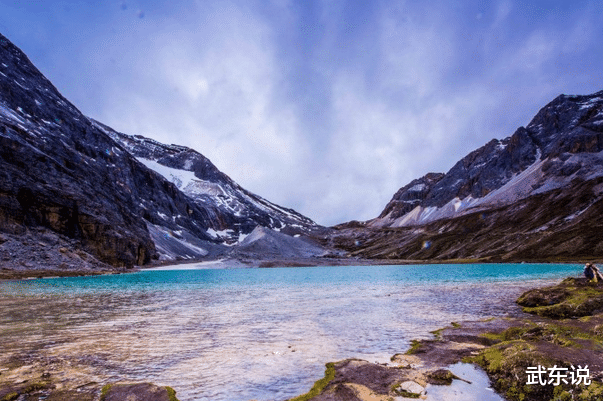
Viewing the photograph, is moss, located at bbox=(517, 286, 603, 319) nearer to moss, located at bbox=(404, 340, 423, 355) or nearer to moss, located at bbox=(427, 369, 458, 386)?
moss, located at bbox=(404, 340, 423, 355)

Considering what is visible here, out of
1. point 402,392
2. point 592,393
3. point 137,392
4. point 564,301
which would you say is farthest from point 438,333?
point 137,392

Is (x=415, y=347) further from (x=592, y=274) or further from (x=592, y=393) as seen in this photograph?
(x=592, y=274)

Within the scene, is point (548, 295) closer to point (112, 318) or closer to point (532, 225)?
point (112, 318)

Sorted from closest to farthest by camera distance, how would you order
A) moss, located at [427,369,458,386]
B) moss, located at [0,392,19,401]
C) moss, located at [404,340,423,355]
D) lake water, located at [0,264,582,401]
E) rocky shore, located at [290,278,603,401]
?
1. rocky shore, located at [290,278,603,401]
2. moss, located at [0,392,19,401]
3. moss, located at [427,369,458,386]
4. lake water, located at [0,264,582,401]
5. moss, located at [404,340,423,355]

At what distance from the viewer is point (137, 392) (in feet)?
33.7

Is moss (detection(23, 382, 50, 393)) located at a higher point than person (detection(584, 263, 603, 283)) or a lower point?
lower

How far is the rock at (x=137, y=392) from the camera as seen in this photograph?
9938 millimetres

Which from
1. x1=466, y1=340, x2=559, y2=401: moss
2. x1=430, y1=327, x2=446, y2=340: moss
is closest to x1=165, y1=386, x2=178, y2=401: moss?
x1=466, y1=340, x2=559, y2=401: moss

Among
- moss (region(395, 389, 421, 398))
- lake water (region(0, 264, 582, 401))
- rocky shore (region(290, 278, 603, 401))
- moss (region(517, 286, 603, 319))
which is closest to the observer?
rocky shore (region(290, 278, 603, 401))

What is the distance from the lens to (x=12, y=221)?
9225 cm

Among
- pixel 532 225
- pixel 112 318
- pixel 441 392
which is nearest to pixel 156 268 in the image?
pixel 112 318

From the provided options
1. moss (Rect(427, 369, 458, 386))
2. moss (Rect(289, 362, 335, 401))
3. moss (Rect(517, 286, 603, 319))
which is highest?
moss (Rect(517, 286, 603, 319))

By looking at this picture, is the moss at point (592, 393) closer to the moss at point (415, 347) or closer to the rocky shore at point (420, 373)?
the rocky shore at point (420, 373)

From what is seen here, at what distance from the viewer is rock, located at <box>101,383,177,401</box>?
9938 mm
